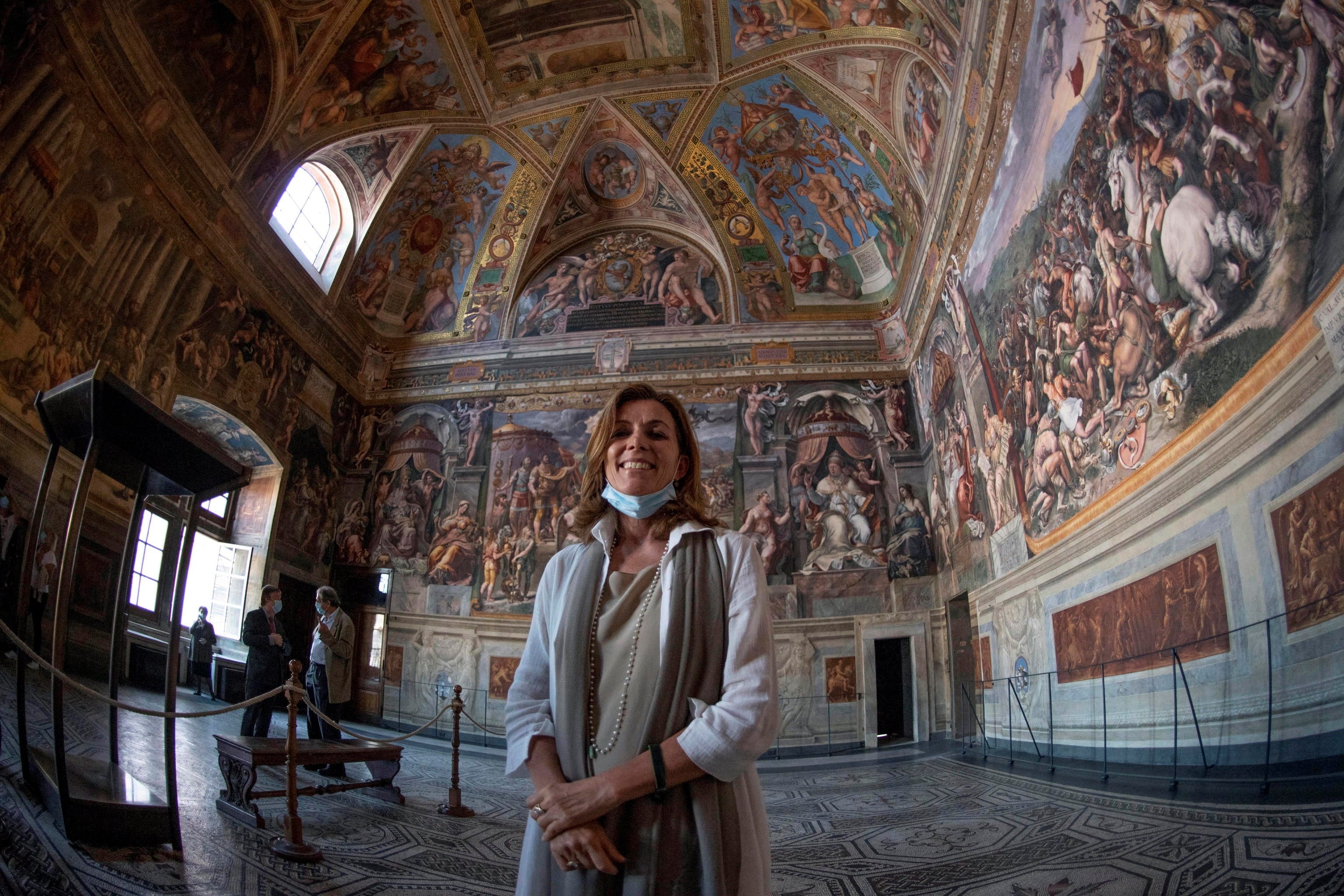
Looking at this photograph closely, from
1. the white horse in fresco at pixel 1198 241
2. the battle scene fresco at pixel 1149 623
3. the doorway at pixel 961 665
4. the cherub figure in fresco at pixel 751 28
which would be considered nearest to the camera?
the white horse in fresco at pixel 1198 241

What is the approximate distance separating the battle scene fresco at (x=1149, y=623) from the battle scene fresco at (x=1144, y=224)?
3.15ft

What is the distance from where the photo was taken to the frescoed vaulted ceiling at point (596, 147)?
34.1ft

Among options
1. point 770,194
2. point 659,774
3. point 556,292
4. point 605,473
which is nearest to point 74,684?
point 605,473

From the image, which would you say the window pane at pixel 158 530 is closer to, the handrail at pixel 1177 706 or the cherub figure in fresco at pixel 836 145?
the handrail at pixel 1177 706

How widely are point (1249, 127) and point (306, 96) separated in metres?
12.2

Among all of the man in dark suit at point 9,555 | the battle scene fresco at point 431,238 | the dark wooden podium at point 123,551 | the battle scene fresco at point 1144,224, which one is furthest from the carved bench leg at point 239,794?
the battle scene fresco at point 431,238

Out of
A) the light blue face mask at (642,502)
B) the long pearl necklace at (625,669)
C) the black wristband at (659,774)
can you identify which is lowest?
the black wristband at (659,774)

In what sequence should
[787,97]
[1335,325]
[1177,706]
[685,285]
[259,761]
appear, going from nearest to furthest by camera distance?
[1335,325], [259,761], [1177,706], [787,97], [685,285]

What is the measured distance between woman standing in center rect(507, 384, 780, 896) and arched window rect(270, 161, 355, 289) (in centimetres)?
1335

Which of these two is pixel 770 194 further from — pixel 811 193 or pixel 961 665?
pixel 961 665

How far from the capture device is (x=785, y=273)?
14.8 meters

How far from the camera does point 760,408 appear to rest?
13.8 metres

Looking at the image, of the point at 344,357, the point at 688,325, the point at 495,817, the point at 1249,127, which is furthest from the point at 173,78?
the point at 1249,127

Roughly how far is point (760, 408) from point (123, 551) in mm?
11107
